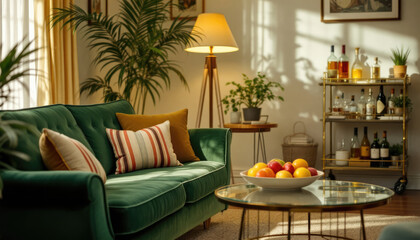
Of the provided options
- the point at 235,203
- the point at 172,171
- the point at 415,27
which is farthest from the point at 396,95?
the point at 235,203

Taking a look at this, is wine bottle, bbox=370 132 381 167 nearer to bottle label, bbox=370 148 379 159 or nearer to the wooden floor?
bottle label, bbox=370 148 379 159

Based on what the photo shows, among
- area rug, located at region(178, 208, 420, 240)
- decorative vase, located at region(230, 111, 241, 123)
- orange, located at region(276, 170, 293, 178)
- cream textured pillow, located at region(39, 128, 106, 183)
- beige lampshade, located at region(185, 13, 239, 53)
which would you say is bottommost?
area rug, located at region(178, 208, 420, 240)

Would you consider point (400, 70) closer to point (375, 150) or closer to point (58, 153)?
point (375, 150)

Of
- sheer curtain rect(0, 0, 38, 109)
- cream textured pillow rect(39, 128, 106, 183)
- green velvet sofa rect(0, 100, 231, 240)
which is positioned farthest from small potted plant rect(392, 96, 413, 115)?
cream textured pillow rect(39, 128, 106, 183)

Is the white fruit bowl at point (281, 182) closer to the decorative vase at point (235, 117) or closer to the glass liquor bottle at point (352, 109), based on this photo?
the decorative vase at point (235, 117)

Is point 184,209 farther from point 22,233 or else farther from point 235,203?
point 22,233

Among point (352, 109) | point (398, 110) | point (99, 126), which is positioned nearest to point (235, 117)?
point (352, 109)

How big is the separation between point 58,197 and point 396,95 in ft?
12.9

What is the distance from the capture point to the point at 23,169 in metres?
2.34

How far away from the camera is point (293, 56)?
5.35 metres

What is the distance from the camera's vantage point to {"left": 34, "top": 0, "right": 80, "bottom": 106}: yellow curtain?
4176 millimetres

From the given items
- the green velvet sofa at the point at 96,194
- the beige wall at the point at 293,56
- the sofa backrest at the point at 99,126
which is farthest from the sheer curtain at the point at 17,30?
the beige wall at the point at 293,56

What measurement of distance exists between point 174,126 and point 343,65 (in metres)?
2.09

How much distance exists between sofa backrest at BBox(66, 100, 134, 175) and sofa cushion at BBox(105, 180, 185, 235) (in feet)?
0.98
